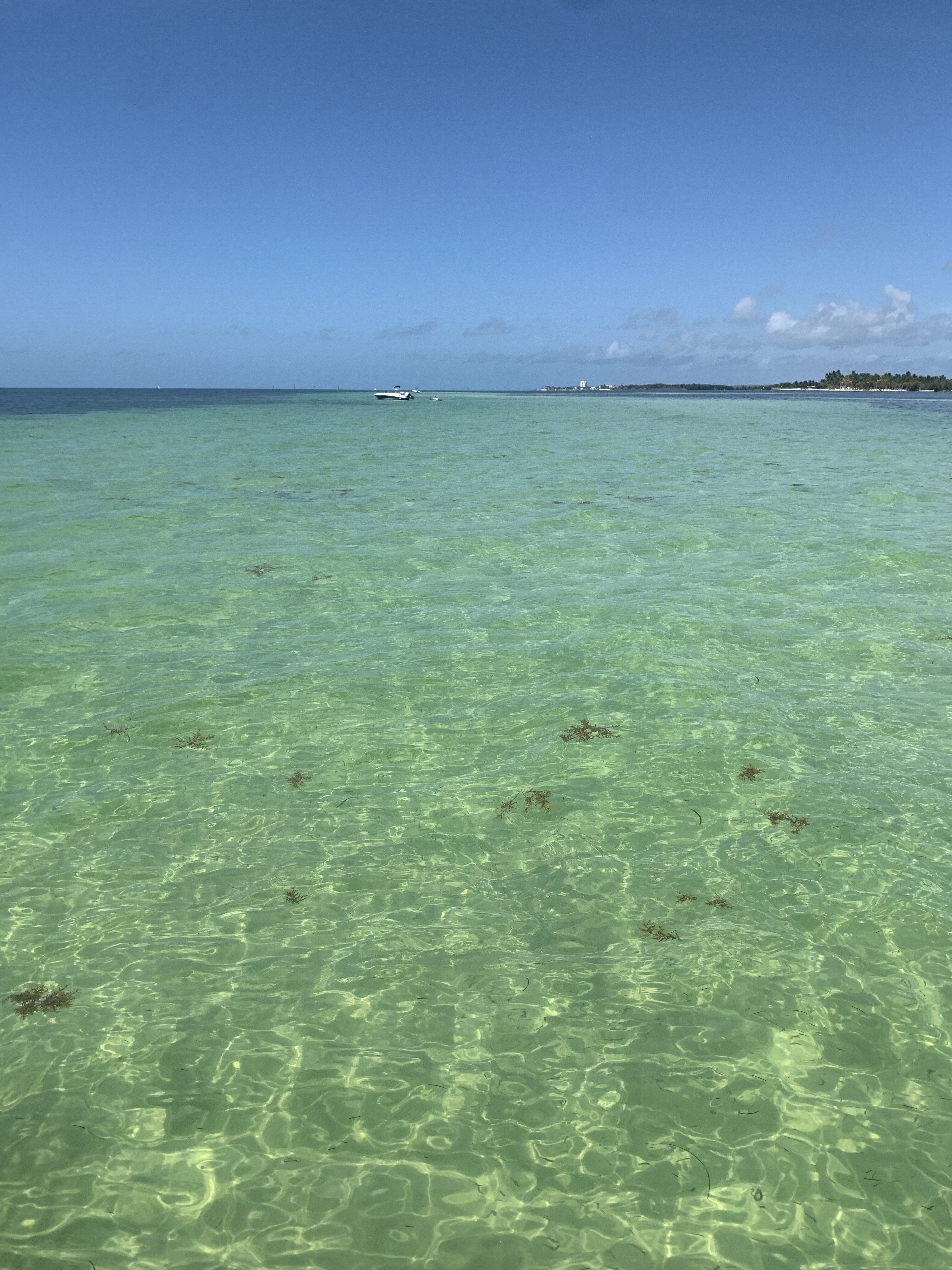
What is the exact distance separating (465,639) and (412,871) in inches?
235

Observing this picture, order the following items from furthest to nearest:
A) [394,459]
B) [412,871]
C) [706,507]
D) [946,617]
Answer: [394,459], [706,507], [946,617], [412,871]

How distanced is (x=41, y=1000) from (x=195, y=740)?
12.6ft

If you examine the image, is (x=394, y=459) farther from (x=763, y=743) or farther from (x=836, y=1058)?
(x=836, y=1058)

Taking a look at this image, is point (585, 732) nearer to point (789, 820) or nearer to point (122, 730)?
point (789, 820)

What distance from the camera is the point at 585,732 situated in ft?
30.0

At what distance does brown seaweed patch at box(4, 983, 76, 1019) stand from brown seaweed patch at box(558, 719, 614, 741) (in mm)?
5370

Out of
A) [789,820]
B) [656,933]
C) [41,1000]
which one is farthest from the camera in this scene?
Answer: [789,820]

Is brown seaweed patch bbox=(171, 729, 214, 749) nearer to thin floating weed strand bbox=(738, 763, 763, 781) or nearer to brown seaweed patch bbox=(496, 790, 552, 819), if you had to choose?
brown seaweed patch bbox=(496, 790, 552, 819)

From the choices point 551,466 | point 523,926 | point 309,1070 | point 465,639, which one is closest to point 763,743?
point 523,926

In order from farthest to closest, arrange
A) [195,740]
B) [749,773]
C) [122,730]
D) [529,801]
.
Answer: [122,730], [195,740], [749,773], [529,801]

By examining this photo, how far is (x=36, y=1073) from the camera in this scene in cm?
478

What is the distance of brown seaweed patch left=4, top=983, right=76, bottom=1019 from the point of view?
523 cm

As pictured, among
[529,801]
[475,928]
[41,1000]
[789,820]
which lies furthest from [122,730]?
[789,820]

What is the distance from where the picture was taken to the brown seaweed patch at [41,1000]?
5230mm
